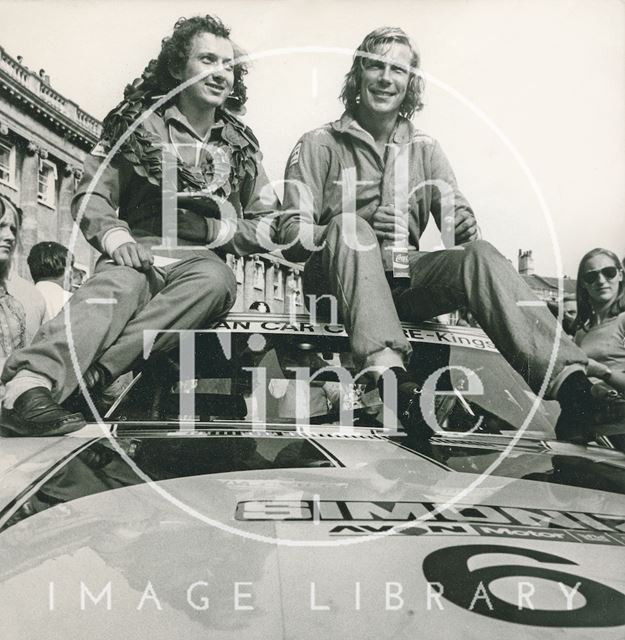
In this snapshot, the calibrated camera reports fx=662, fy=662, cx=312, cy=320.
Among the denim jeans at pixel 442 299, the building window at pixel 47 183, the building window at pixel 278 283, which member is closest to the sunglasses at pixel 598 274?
the denim jeans at pixel 442 299

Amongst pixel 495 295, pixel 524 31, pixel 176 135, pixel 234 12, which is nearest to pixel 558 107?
pixel 524 31

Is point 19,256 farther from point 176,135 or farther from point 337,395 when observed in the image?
point 337,395

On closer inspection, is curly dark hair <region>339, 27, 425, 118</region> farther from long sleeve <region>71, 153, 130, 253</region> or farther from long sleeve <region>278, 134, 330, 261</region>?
long sleeve <region>71, 153, 130, 253</region>

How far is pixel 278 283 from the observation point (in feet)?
7.54

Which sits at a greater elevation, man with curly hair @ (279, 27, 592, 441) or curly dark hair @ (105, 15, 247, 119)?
curly dark hair @ (105, 15, 247, 119)

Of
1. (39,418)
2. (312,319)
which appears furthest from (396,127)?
(39,418)

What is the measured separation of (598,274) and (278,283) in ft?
4.45

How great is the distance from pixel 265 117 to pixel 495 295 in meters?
1.12

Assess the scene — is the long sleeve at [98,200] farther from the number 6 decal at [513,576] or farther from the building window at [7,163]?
the number 6 decal at [513,576]

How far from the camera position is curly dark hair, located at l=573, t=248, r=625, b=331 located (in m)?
2.60

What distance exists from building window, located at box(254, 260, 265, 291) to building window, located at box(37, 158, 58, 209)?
0.73 m

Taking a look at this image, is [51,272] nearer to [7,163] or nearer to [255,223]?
[7,163]

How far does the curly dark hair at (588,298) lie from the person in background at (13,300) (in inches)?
78.1

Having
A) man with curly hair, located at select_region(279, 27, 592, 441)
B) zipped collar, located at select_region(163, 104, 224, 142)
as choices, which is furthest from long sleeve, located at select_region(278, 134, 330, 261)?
zipped collar, located at select_region(163, 104, 224, 142)
